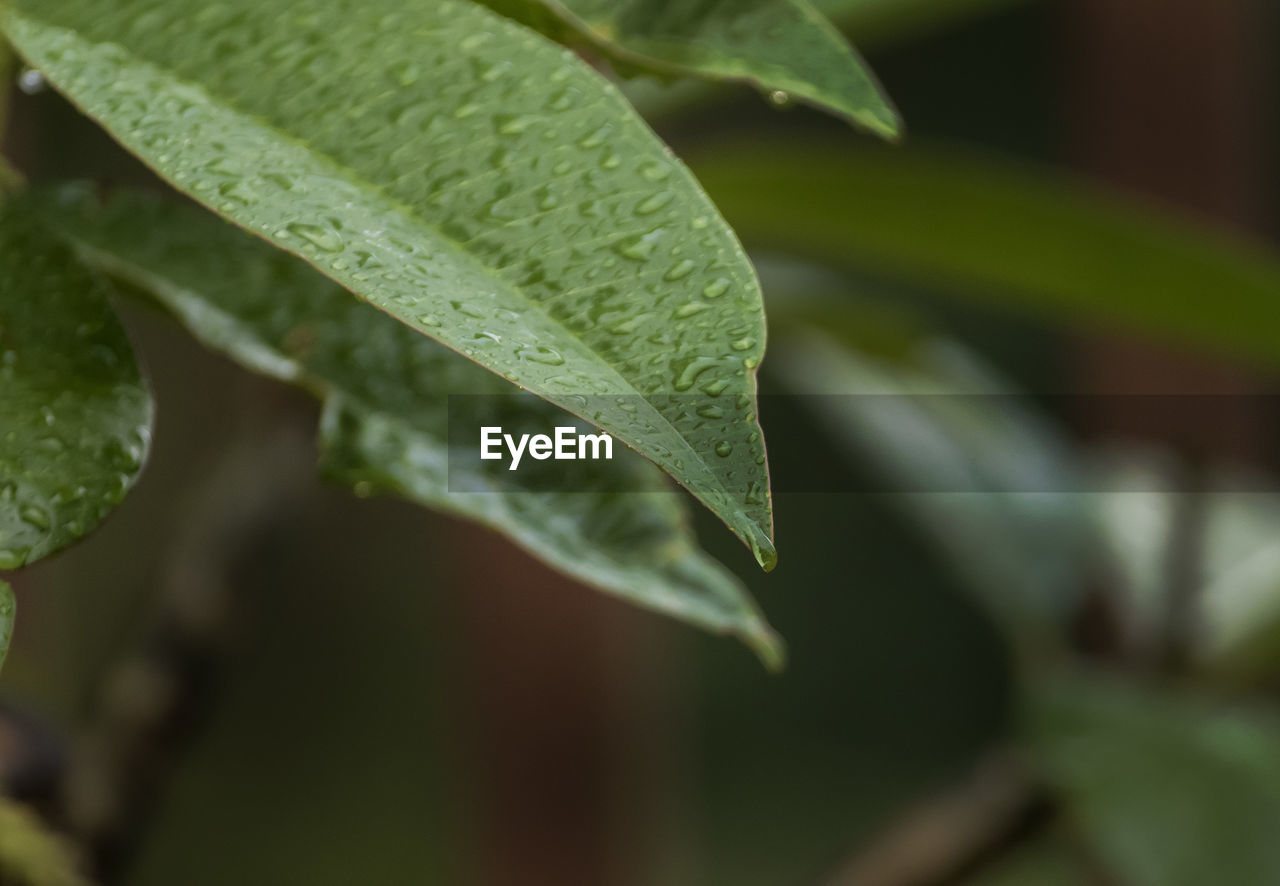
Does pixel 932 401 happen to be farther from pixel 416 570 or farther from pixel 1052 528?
pixel 416 570

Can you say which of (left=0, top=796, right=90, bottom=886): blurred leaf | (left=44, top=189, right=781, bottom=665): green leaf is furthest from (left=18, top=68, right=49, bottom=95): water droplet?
(left=0, top=796, right=90, bottom=886): blurred leaf

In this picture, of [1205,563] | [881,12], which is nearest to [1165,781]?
[1205,563]

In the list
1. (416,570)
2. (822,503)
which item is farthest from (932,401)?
(416,570)

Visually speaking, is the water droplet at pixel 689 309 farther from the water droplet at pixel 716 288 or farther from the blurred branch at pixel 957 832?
the blurred branch at pixel 957 832

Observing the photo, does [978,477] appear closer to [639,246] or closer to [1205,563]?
[1205,563]

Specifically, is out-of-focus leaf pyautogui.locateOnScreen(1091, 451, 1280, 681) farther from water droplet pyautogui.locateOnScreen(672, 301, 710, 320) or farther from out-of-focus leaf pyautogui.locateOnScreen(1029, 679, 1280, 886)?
water droplet pyautogui.locateOnScreen(672, 301, 710, 320)

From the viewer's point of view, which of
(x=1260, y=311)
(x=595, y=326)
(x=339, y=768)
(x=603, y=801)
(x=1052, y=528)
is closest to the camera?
(x=595, y=326)
